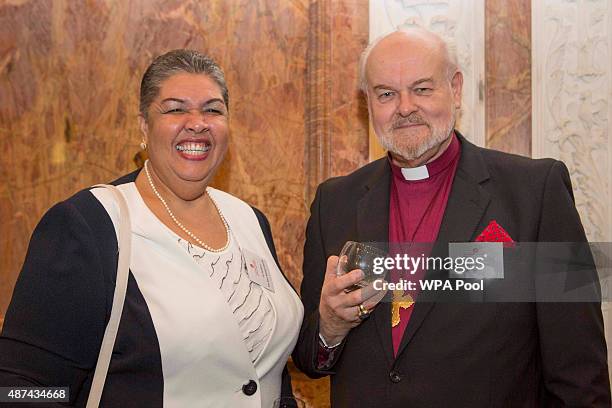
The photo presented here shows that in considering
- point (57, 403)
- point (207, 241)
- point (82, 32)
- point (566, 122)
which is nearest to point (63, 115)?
point (82, 32)

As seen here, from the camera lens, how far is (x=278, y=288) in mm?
2307

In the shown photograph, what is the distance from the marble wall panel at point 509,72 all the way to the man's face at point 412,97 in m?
0.98

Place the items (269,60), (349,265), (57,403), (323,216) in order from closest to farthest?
(57,403), (349,265), (323,216), (269,60)

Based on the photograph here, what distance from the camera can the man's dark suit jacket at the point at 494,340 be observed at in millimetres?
1988

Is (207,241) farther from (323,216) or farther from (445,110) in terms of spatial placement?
(445,110)

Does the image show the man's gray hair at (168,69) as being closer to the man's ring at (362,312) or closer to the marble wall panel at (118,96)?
the man's ring at (362,312)

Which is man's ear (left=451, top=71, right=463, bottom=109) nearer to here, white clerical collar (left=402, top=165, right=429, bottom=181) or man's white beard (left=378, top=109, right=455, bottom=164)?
man's white beard (left=378, top=109, right=455, bottom=164)

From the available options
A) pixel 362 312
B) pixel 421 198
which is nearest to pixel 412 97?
pixel 421 198

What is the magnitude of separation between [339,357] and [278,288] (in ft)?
0.98

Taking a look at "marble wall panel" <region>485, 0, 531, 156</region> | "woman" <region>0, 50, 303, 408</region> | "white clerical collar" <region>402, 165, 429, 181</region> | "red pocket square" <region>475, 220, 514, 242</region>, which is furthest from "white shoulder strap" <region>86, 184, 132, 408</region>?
"marble wall panel" <region>485, 0, 531, 156</region>

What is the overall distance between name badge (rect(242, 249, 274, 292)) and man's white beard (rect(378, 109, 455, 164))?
0.56m

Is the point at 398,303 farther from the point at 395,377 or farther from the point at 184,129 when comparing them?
the point at 184,129

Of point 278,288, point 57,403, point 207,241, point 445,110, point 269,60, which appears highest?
point 269,60

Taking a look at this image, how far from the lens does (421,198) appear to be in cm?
226
